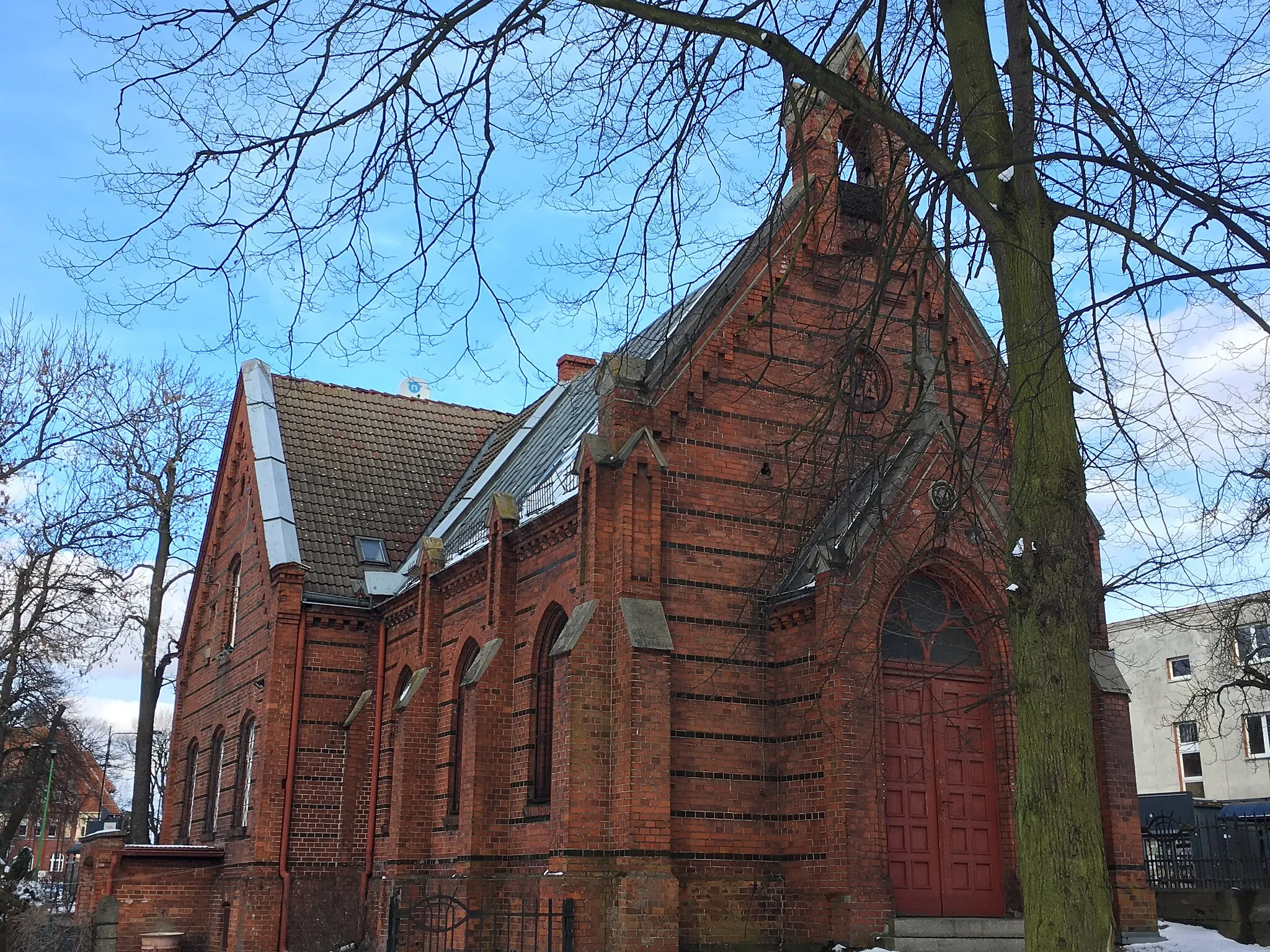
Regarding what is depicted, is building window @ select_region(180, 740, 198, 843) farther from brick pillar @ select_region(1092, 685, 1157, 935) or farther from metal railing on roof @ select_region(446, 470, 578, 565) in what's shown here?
brick pillar @ select_region(1092, 685, 1157, 935)

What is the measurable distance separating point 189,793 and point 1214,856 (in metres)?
20.5

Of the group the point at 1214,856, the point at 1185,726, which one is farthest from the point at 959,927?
the point at 1185,726

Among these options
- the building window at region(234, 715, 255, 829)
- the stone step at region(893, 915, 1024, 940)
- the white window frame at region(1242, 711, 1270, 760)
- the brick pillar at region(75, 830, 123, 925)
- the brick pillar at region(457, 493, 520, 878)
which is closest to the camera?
the stone step at region(893, 915, 1024, 940)

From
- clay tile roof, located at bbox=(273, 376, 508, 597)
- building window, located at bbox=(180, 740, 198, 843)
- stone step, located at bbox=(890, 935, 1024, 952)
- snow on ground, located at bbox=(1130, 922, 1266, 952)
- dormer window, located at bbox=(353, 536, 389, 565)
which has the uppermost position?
clay tile roof, located at bbox=(273, 376, 508, 597)

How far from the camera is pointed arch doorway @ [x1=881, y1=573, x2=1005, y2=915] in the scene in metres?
14.2

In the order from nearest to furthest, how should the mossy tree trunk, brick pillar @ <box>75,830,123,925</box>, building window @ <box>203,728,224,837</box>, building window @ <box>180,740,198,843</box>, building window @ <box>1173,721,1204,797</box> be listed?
the mossy tree trunk < brick pillar @ <box>75,830,123,925</box> < building window @ <box>203,728,224,837</box> < building window @ <box>180,740,198,843</box> < building window @ <box>1173,721,1204,797</box>

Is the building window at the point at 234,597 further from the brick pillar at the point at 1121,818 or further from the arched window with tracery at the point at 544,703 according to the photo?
the brick pillar at the point at 1121,818

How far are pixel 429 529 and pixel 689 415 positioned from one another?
10.3 meters

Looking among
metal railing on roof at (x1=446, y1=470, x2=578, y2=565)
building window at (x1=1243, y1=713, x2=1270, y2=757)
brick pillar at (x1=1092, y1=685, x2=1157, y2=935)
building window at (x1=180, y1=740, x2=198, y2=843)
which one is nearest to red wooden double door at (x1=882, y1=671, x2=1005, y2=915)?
brick pillar at (x1=1092, y1=685, x2=1157, y2=935)

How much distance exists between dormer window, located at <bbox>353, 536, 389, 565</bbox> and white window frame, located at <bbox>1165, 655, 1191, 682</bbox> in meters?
32.2

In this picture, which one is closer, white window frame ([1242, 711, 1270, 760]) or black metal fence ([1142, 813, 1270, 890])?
black metal fence ([1142, 813, 1270, 890])

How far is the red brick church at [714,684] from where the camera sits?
13578mm

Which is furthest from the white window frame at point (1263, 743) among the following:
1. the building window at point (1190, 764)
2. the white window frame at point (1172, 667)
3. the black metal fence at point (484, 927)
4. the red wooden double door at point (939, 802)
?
the black metal fence at point (484, 927)

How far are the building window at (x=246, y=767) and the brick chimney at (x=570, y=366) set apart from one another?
10.2 m
